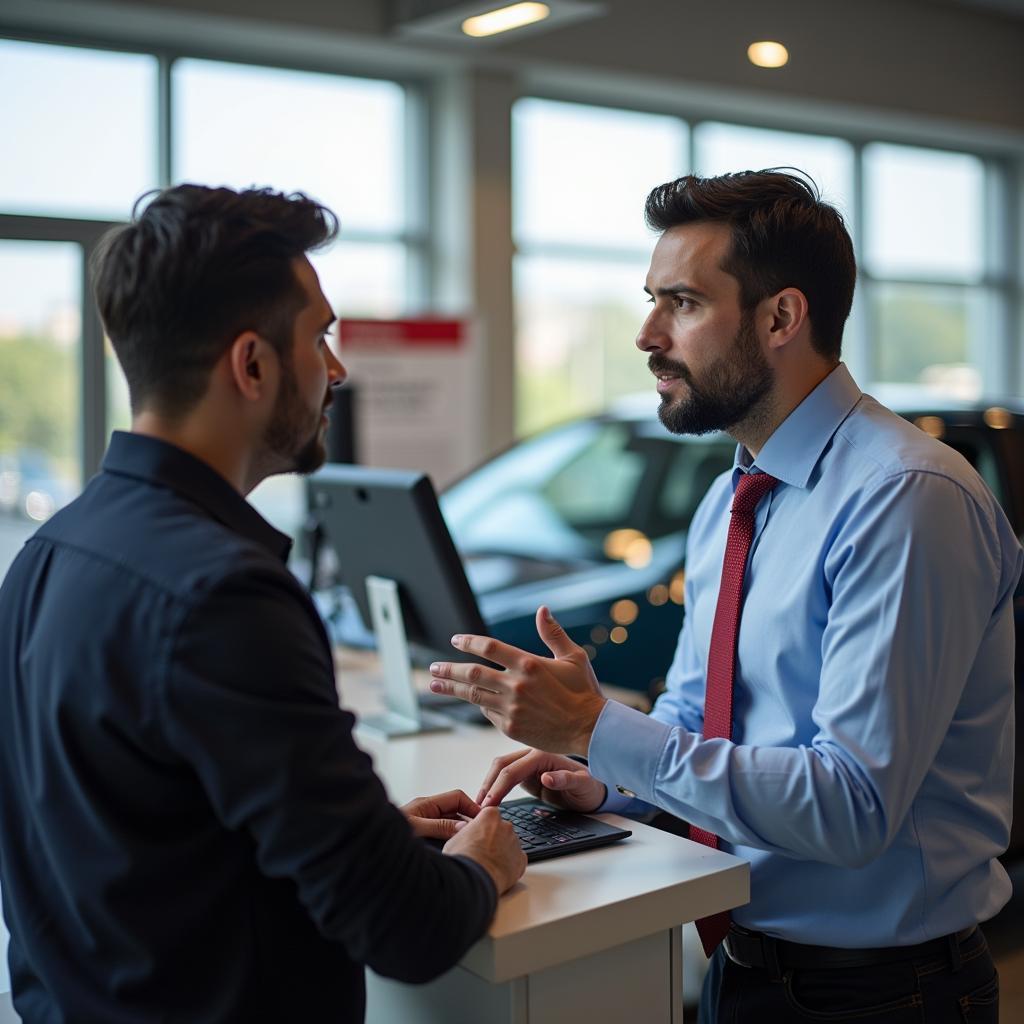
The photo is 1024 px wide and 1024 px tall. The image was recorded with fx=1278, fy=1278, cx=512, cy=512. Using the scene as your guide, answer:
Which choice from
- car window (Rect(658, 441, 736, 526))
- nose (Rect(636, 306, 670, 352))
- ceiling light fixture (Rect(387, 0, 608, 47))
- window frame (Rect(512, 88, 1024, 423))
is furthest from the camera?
window frame (Rect(512, 88, 1024, 423))

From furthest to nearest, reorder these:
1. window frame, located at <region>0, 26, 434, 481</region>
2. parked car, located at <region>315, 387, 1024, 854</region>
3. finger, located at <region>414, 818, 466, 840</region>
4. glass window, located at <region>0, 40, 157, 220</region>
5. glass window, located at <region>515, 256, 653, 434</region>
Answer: glass window, located at <region>515, 256, 653, 434</region> < glass window, located at <region>0, 40, 157, 220</region> < window frame, located at <region>0, 26, 434, 481</region> < parked car, located at <region>315, 387, 1024, 854</region> < finger, located at <region>414, 818, 466, 840</region>

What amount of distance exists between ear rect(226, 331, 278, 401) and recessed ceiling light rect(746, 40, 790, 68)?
21.9 feet

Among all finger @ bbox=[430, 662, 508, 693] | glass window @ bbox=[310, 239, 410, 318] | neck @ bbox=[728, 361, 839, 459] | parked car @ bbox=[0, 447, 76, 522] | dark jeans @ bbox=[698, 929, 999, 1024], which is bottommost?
dark jeans @ bbox=[698, 929, 999, 1024]

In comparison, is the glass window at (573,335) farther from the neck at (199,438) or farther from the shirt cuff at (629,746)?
the neck at (199,438)

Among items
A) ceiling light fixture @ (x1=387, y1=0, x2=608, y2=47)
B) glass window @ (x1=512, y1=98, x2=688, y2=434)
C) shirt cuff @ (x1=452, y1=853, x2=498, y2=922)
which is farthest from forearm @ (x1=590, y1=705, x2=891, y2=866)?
glass window @ (x1=512, y1=98, x2=688, y2=434)

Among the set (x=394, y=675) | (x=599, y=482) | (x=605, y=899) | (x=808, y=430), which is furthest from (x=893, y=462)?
(x=599, y=482)

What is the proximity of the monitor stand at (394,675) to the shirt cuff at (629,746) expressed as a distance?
0.97 m

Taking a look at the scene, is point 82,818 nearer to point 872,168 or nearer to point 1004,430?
point 1004,430

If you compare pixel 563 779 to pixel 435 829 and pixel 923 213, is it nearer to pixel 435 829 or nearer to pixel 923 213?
pixel 435 829

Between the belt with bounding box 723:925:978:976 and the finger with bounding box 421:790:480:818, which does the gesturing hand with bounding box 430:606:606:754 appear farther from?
the belt with bounding box 723:925:978:976

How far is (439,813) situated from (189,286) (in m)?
0.77

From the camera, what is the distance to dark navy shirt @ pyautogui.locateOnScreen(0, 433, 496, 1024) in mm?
1073

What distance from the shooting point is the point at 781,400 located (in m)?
1.71

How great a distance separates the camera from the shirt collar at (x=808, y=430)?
→ 1.67 meters
